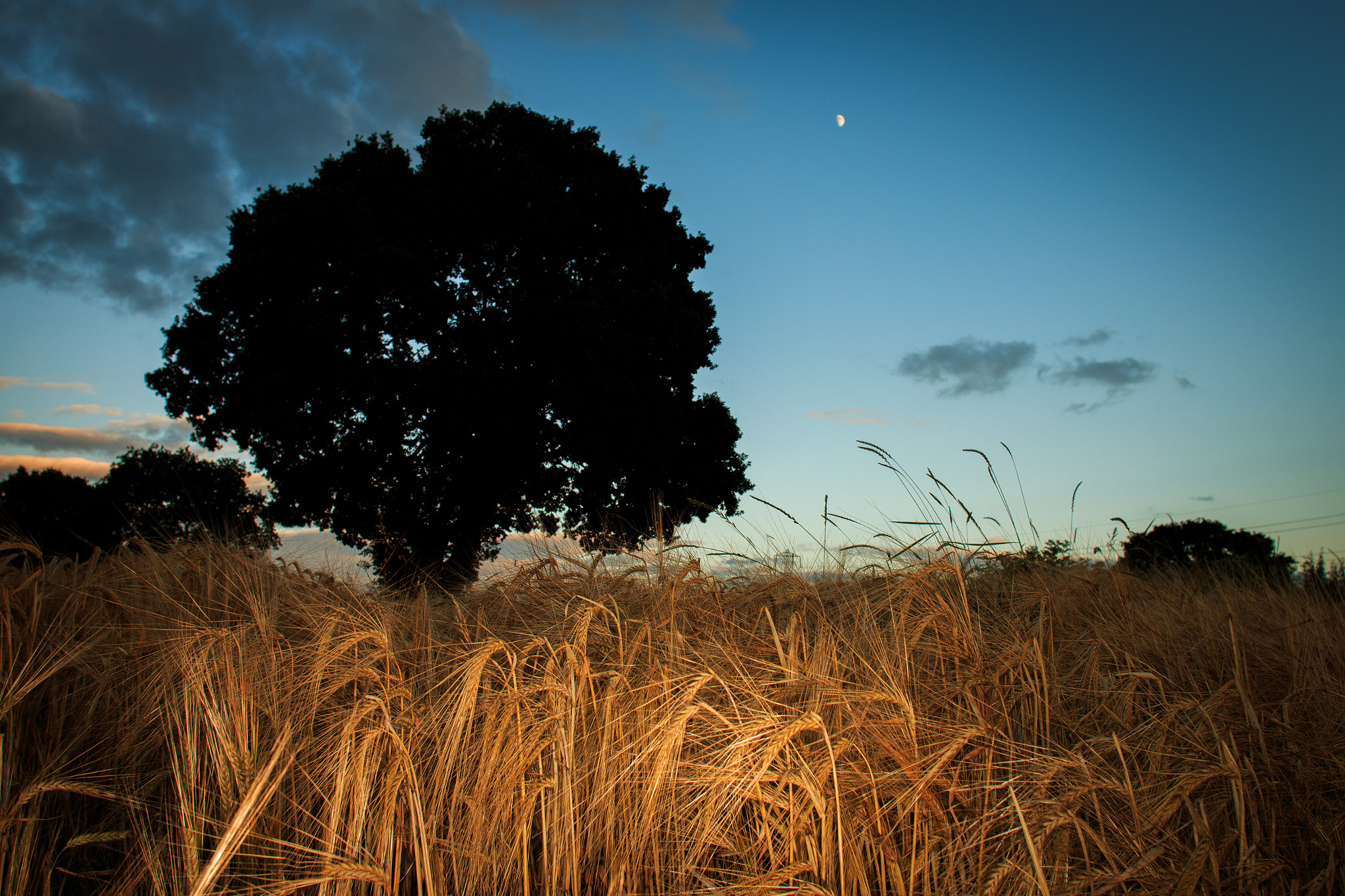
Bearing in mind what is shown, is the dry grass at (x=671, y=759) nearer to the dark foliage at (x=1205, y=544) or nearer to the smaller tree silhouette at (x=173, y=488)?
the dark foliage at (x=1205, y=544)

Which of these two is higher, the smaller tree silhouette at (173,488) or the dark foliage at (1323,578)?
the smaller tree silhouette at (173,488)

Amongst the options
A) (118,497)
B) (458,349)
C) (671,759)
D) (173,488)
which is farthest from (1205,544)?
(118,497)

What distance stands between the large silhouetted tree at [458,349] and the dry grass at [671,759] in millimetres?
9763

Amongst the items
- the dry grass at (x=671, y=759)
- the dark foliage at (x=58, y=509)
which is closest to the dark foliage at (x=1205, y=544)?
the dry grass at (x=671, y=759)

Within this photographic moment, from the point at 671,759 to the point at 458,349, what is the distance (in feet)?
43.1

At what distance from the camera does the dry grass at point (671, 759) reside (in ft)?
6.28

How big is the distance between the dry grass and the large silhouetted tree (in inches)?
384

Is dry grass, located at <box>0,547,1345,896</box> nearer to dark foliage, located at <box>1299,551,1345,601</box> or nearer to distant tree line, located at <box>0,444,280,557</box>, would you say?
dark foliage, located at <box>1299,551,1345,601</box>

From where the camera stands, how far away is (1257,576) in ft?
21.7

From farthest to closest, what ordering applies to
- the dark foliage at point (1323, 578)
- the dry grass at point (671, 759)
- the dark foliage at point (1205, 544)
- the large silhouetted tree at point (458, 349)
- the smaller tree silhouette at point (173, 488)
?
the smaller tree silhouette at point (173, 488) → the large silhouetted tree at point (458, 349) → the dark foliage at point (1205, 544) → the dark foliage at point (1323, 578) → the dry grass at point (671, 759)

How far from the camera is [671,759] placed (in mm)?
2053

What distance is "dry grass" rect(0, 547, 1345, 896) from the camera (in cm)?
191

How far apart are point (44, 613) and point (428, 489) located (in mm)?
10890

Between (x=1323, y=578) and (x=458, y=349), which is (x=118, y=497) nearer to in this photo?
(x=458, y=349)
